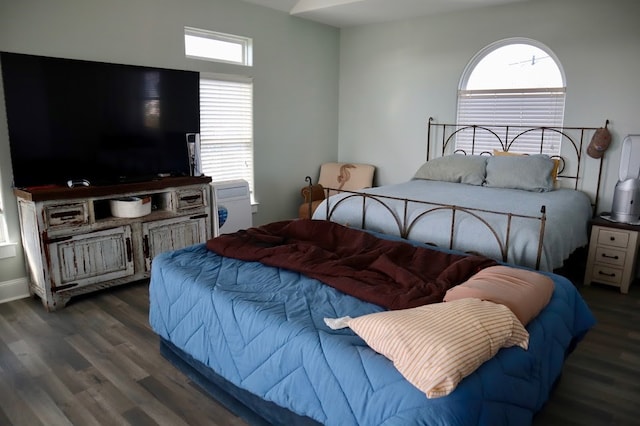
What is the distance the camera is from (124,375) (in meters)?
2.43

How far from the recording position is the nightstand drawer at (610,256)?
11.9 ft

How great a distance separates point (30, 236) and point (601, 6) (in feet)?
16.2

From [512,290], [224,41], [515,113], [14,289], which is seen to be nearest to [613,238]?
[515,113]

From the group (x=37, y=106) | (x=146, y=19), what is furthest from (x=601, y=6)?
(x=37, y=106)

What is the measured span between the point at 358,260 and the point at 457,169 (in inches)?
91.0

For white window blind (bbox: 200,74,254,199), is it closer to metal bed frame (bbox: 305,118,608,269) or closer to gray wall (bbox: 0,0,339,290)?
gray wall (bbox: 0,0,339,290)

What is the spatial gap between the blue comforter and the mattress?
23.5 inches

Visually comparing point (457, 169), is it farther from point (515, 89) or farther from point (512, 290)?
point (512, 290)

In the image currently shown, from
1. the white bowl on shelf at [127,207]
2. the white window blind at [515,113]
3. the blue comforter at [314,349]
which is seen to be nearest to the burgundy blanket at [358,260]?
the blue comforter at [314,349]

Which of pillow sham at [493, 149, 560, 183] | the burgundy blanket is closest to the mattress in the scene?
pillow sham at [493, 149, 560, 183]

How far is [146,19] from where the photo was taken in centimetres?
390

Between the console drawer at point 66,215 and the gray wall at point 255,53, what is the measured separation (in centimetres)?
48

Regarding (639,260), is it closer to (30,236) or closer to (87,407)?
(87,407)

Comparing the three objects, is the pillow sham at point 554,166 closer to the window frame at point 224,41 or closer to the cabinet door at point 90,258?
the window frame at point 224,41
